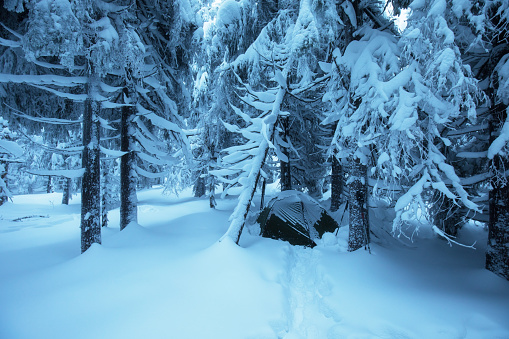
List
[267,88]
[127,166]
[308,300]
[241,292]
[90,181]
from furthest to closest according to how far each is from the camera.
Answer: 1. [127,166]
2. [267,88]
3. [90,181]
4. [308,300]
5. [241,292]

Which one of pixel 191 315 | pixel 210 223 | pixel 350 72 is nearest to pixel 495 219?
pixel 350 72

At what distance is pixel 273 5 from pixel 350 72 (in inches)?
218

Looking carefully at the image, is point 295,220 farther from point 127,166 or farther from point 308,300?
point 127,166

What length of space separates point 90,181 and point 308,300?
5701 mm

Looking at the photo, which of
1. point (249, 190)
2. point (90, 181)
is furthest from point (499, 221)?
point (90, 181)

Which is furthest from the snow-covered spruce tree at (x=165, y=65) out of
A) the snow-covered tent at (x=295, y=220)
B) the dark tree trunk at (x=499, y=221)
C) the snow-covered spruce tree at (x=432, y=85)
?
the dark tree trunk at (x=499, y=221)

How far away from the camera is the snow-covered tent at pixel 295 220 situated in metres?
7.63

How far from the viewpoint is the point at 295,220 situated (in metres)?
7.91

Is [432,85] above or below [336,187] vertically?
above

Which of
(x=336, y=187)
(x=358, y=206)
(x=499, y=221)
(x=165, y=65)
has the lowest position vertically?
(x=336, y=187)

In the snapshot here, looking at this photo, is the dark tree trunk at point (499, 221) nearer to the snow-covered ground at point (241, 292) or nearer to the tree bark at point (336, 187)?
the snow-covered ground at point (241, 292)

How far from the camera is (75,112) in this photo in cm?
838

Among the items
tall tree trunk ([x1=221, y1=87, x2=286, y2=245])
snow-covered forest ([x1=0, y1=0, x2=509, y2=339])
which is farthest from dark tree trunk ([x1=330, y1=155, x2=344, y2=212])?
tall tree trunk ([x1=221, y1=87, x2=286, y2=245])

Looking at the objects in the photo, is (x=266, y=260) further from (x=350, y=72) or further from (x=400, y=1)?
(x=400, y=1)
